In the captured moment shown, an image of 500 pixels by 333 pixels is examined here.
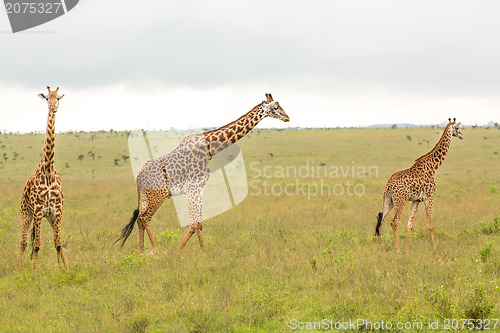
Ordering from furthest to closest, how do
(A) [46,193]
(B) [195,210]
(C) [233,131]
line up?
(C) [233,131]
(B) [195,210]
(A) [46,193]

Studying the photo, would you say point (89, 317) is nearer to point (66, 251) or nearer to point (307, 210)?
point (66, 251)

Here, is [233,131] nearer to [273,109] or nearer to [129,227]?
[273,109]

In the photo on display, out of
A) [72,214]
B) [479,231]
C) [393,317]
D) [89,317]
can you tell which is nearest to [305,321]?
[393,317]

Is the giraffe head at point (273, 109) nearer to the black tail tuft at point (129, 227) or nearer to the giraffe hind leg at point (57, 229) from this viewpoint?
the black tail tuft at point (129, 227)

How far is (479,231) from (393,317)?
22.2 ft

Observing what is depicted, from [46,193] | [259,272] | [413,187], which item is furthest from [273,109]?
[46,193]

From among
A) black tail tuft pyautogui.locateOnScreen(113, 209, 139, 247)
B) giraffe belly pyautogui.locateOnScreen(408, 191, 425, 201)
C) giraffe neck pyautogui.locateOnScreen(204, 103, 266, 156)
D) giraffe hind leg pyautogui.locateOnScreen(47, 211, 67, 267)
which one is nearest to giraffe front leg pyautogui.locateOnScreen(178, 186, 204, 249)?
giraffe neck pyautogui.locateOnScreen(204, 103, 266, 156)

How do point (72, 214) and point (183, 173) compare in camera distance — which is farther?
point (72, 214)

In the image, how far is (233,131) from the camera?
9.81m

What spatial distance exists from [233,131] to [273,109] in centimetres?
108

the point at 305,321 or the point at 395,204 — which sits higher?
the point at 395,204

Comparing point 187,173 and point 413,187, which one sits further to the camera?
point 413,187

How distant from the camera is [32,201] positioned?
831cm

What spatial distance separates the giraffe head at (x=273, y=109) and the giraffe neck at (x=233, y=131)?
11 centimetres
